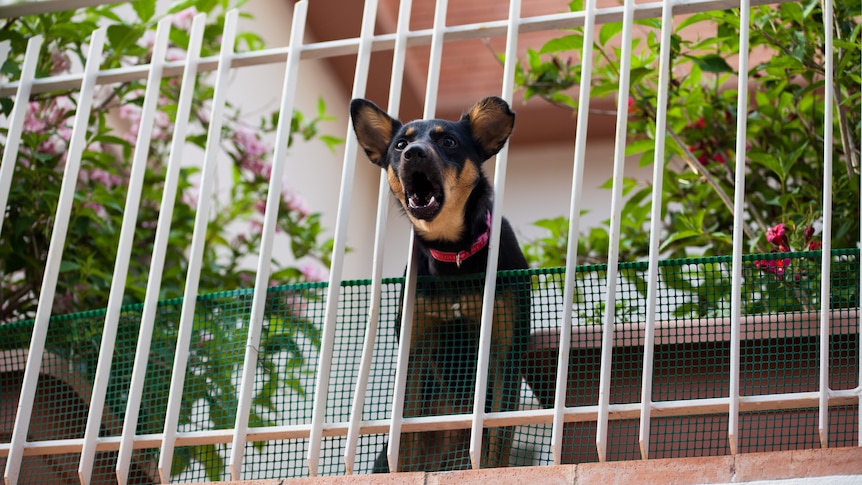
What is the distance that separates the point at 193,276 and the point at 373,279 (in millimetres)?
577

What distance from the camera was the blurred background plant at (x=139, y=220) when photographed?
3.53 meters

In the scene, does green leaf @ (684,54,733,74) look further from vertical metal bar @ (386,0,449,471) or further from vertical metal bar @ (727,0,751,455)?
vertical metal bar @ (386,0,449,471)

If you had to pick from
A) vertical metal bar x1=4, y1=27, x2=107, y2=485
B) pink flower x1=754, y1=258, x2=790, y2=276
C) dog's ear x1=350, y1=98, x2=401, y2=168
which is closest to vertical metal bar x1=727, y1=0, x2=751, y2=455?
pink flower x1=754, y1=258, x2=790, y2=276

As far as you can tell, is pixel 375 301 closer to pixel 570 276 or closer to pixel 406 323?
pixel 406 323

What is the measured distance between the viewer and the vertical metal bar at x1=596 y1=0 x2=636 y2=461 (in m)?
2.85

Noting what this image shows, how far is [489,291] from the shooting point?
304 cm

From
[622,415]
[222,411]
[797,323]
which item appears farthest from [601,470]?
[222,411]

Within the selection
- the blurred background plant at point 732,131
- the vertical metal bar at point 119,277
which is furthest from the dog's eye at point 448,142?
the vertical metal bar at point 119,277

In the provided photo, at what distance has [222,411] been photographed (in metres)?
3.47

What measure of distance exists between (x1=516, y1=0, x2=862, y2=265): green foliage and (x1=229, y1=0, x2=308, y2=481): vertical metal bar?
37.6 inches

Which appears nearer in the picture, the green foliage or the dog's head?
the dog's head

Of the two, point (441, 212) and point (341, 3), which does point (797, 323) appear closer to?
point (441, 212)

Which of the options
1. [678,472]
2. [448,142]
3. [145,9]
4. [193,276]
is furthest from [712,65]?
[145,9]

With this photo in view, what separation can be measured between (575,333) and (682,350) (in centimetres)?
32
